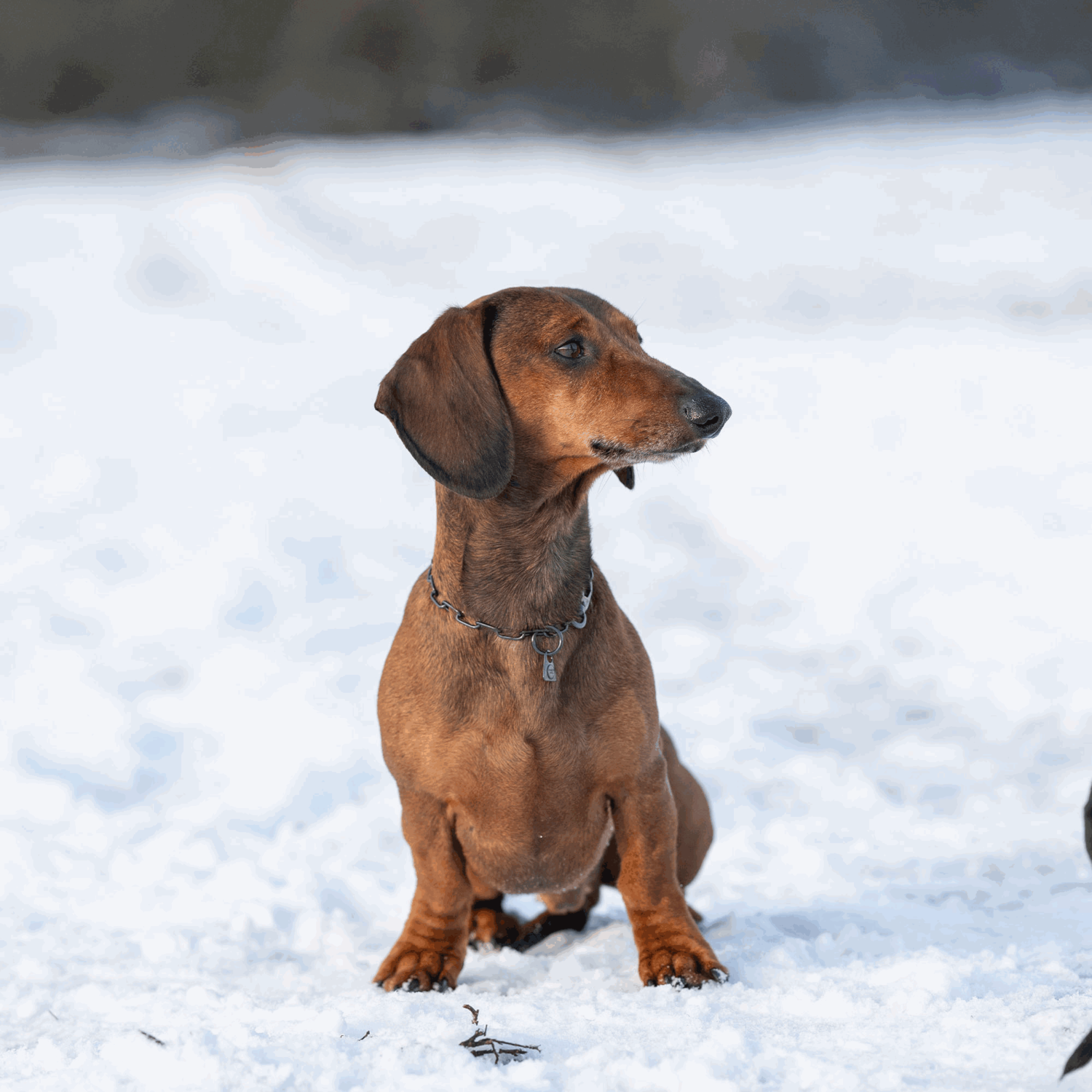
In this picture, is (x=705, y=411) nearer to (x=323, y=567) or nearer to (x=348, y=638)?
(x=348, y=638)

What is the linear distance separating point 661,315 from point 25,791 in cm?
870

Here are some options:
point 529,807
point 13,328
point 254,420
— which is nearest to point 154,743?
point 529,807

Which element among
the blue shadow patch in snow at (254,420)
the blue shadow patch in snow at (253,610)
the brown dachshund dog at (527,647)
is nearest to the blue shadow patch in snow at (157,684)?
the blue shadow patch in snow at (253,610)

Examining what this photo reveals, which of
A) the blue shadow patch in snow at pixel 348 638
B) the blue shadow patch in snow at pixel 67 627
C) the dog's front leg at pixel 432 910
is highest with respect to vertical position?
the dog's front leg at pixel 432 910

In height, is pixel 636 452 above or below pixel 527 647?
above

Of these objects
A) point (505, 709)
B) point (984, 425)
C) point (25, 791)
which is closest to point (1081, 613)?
point (984, 425)

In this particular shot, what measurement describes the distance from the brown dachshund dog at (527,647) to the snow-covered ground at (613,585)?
→ 1.04 feet

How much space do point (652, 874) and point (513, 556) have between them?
0.99 metres

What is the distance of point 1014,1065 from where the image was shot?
256 centimetres

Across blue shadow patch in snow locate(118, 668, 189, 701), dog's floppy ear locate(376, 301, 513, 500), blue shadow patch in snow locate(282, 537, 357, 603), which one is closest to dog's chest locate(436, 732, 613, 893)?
dog's floppy ear locate(376, 301, 513, 500)

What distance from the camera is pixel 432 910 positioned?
11.7 feet

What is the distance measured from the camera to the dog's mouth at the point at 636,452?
3184 mm

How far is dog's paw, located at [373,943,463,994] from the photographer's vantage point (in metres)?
3.45

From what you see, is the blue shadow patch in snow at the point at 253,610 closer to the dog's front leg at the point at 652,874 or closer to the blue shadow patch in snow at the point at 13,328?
the dog's front leg at the point at 652,874
